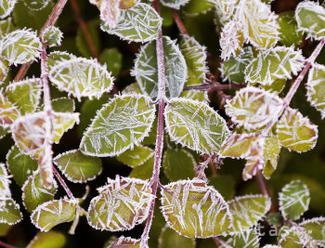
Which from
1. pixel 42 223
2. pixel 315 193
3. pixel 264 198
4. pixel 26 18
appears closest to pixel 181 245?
pixel 264 198

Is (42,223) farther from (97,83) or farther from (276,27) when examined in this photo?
(276,27)

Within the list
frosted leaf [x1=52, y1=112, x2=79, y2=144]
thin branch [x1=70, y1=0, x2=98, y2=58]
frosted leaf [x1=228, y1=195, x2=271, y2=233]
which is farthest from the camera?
thin branch [x1=70, y1=0, x2=98, y2=58]

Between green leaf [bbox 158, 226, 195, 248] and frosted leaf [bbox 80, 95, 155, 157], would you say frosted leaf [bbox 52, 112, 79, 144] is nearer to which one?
frosted leaf [bbox 80, 95, 155, 157]

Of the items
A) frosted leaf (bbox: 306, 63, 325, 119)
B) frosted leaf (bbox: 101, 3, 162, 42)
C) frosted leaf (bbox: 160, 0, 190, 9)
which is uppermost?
frosted leaf (bbox: 101, 3, 162, 42)

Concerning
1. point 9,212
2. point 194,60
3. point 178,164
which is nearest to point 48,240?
point 9,212

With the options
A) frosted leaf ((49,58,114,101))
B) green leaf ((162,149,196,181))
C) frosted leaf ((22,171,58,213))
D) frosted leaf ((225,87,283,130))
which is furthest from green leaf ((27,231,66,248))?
frosted leaf ((225,87,283,130))

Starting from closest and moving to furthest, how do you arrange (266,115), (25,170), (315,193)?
(266,115)
(25,170)
(315,193)

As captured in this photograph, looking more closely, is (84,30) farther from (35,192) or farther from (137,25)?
(35,192)
